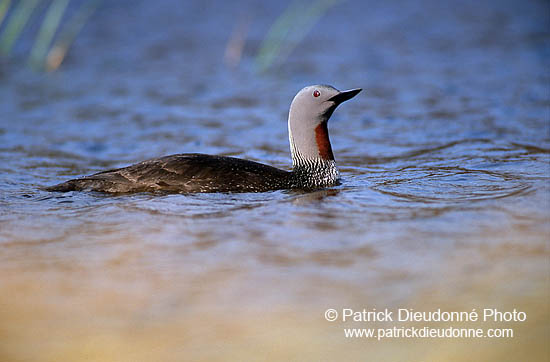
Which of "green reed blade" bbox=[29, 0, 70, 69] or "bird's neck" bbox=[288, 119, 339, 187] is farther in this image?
"green reed blade" bbox=[29, 0, 70, 69]

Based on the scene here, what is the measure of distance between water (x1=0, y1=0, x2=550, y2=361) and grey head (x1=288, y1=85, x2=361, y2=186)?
23 centimetres

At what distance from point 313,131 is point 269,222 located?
1.24 metres

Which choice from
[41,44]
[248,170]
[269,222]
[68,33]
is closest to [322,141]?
[248,170]

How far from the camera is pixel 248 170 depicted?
5461 mm

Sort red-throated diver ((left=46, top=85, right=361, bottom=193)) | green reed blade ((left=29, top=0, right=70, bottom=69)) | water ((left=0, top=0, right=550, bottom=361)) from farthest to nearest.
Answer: green reed blade ((left=29, top=0, right=70, bottom=69)) → red-throated diver ((left=46, top=85, right=361, bottom=193)) → water ((left=0, top=0, right=550, bottom=361))

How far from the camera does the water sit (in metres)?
3.17

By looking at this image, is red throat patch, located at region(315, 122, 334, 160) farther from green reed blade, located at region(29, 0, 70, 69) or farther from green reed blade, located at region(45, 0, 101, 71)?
green reed blade, located at region(45, 0, 101, 71)

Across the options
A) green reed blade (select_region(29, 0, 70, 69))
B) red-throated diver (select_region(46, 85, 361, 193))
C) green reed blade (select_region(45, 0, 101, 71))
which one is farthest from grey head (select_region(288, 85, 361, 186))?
green reed blade (select_region(45, 0, 101, 71))

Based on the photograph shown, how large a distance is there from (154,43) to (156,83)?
9.67 feet

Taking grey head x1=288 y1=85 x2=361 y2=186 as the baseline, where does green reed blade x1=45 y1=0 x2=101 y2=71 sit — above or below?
above

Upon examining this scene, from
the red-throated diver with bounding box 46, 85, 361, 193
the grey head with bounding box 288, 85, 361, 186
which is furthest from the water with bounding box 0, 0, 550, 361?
the grey head with bounding box 288, 85, 361, 186

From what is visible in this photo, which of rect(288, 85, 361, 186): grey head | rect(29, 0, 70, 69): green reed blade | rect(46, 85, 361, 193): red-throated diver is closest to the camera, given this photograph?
rect(46, 85, 361, 193): red-throated diver

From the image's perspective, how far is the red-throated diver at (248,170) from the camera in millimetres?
5391

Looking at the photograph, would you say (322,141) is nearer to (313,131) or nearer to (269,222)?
→ (313,131)
